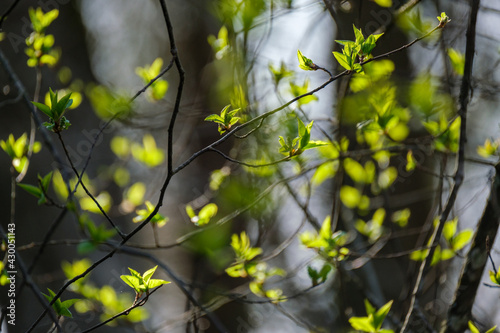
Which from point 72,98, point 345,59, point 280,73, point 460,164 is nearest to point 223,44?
point 280,73

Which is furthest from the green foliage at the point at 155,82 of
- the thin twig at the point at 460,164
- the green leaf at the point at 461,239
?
the green leaf at the point at 461,239

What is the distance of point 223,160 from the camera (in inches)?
110

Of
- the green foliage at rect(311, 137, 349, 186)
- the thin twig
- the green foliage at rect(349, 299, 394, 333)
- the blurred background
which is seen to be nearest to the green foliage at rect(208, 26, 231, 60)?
the blurred background

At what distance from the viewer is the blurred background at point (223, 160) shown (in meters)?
1.48

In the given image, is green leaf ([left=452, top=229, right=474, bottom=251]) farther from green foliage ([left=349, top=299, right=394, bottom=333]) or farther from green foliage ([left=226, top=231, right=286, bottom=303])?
green foliage ([left=226, top=231, right=286, bottom=303])

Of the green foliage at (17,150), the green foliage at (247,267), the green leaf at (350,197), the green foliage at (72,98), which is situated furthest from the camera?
the green leaf at (350,197)

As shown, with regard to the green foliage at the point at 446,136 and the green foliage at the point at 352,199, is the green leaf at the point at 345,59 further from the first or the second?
the green foliage at the point at 352,199

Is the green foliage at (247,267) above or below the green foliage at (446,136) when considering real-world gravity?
below

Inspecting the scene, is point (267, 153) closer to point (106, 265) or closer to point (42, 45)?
point (42, 45)

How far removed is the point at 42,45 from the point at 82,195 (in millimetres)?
603

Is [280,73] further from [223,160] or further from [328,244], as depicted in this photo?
[223,160]

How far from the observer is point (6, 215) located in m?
2.81

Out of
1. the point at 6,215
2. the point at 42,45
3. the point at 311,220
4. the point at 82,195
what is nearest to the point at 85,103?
the point at 6,215

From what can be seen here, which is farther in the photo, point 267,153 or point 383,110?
point 267,153
